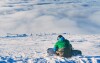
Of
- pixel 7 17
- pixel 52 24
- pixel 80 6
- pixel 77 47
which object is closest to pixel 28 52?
pixel 77 47

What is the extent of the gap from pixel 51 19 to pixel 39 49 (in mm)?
12850

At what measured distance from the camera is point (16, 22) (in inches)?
1040

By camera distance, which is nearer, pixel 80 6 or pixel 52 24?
pixel 52 24

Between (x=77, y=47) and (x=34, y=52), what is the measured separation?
2537mm

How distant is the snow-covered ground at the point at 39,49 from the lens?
12.2 meters

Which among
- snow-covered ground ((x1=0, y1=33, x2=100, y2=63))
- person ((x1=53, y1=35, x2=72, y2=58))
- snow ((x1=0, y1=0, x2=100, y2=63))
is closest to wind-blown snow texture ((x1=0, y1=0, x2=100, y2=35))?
snow ((x1=0, y1=0, x2=100, y2=63))

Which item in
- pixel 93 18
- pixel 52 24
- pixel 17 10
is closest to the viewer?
pixel 52 24

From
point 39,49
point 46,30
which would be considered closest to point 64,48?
point 39,49

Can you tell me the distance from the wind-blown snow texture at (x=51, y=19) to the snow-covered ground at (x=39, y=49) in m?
3.98

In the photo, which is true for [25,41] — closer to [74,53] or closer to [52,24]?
[74,53]

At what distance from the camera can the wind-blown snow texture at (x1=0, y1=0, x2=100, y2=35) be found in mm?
23484

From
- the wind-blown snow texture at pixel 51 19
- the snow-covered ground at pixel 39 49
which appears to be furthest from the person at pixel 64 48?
the wind-blown snow texture at pixel 51 19

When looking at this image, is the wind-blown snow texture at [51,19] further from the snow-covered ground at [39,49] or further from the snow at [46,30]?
the snow-covered ground at [39,49]

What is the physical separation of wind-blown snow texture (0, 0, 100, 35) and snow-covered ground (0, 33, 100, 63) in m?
3.98
